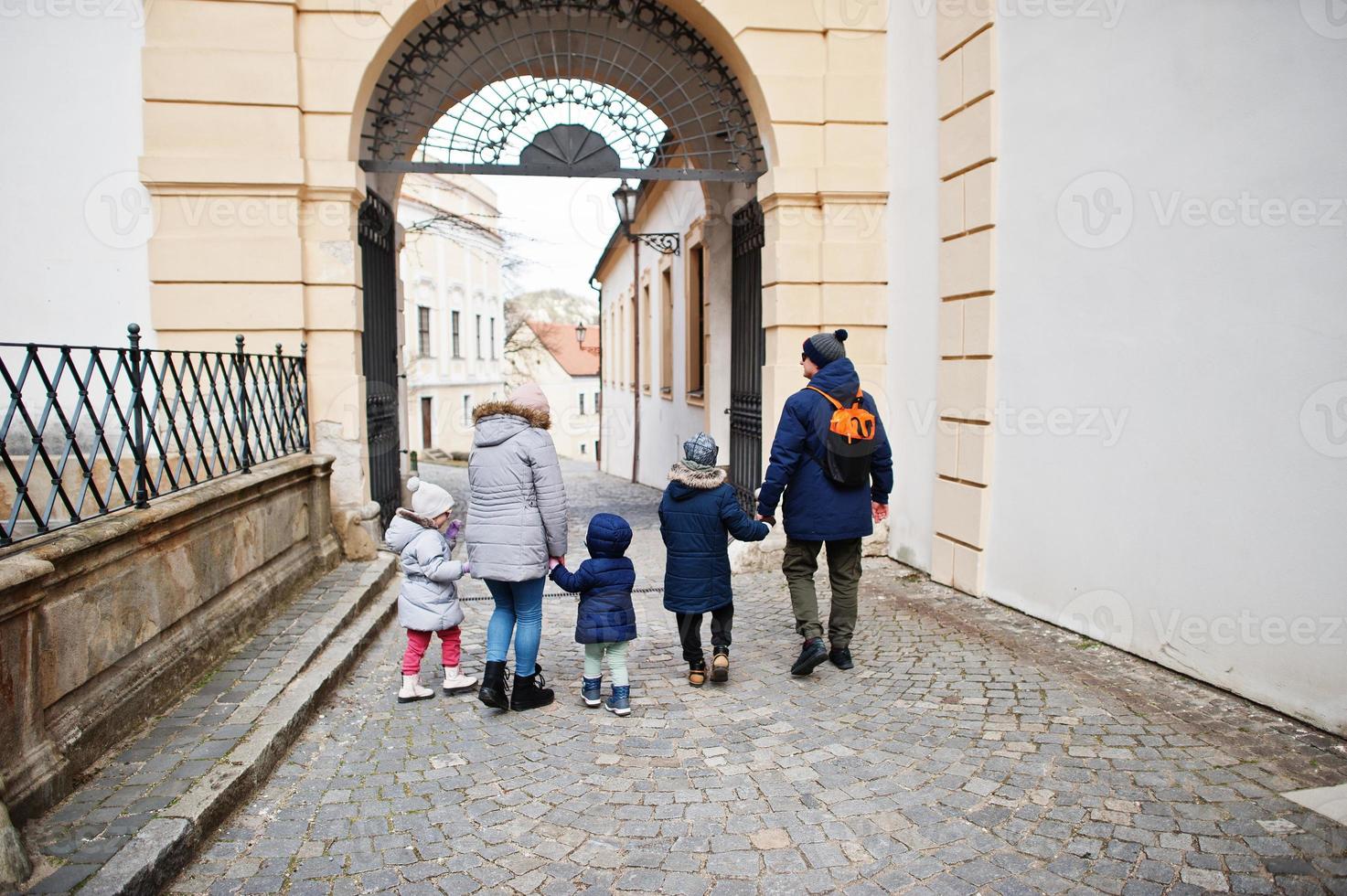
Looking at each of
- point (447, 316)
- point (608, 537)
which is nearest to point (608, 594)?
point (608, 537)

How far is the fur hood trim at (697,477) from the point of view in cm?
452

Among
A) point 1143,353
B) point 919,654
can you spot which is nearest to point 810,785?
point 919,654

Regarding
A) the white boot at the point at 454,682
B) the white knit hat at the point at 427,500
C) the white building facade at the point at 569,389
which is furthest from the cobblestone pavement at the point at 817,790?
the white building facade at the point at 569,389

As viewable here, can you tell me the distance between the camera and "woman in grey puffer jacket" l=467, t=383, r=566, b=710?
4.28 metres

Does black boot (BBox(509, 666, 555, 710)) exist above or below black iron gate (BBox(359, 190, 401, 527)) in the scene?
below

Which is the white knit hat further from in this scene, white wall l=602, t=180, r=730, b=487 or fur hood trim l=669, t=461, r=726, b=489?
white wall l=602, t=180, r=730, b=487

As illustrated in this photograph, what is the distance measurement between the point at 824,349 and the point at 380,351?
5179 mm

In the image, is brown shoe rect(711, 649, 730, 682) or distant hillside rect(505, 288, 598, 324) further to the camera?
distant hillside rect(505, 288, 598, 324)

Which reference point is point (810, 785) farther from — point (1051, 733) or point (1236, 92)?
point (1236, 92)

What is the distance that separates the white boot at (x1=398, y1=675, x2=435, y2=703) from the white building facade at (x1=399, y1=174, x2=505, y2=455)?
2527 cm

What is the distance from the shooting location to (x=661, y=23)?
8.05 meters

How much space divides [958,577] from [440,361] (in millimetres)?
30373

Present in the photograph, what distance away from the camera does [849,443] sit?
4.79 meters

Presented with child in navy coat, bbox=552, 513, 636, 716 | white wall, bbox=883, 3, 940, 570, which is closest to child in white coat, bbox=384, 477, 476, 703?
child in navy coat, bbox=552, 513, 636, 716
